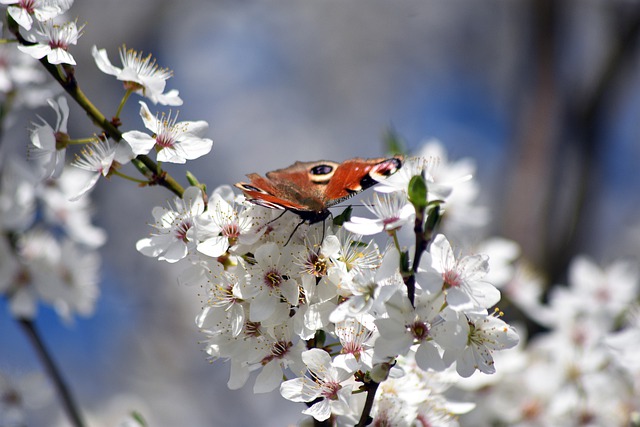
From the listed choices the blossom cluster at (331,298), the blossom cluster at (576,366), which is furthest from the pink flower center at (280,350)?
the blossom cluster at (576,366)

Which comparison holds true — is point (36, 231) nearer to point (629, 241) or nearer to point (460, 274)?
point (460, 274)

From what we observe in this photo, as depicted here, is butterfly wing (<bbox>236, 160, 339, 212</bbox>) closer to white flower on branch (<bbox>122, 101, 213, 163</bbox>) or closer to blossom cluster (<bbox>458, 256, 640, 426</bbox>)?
white flower on branch (<bbox>122, 101, 213, 163</bbox>)

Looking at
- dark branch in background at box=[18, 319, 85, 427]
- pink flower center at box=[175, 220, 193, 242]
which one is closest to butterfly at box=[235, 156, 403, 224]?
pink flower center at box=[175, 220, 193, 242]

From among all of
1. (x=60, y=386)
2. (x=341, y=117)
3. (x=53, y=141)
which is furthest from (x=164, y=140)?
(x=341, y=117)

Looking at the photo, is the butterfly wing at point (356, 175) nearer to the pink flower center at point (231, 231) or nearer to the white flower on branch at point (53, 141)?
the pink flower center at point (231, 231)

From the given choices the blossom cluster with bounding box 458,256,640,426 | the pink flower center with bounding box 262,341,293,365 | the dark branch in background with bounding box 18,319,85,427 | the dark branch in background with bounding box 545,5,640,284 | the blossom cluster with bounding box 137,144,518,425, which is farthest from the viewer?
the dark branch in background with bounding box 545,5,640,284
